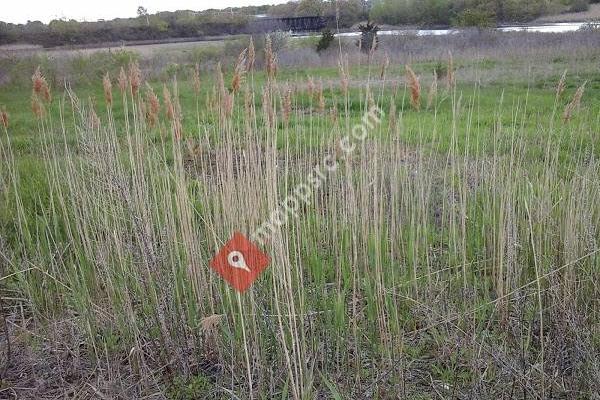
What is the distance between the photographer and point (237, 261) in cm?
150

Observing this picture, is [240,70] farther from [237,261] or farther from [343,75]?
[237,261]

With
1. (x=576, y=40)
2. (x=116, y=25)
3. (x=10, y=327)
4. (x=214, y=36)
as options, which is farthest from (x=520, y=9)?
(x=10, y=327)

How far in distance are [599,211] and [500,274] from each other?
72 centimetres

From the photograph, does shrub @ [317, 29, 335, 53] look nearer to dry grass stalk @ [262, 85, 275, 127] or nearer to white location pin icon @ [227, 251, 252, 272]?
dry grass stalk @ [262, 85, 275, 127]

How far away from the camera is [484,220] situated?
2.36 meters

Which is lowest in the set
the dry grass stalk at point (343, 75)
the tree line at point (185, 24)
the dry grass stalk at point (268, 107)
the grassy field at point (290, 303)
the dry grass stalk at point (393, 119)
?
the grassy field at point (290, 303)

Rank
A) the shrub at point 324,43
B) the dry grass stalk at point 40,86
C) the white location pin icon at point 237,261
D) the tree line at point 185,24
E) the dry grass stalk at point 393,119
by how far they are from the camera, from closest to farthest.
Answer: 1. the white location pin icon at point 237,261
2. the dry grass stalk at point 393,119
3. the dry grass stalk at point 40,86
4. the tree line at point 185,24
5. the shrub at point 324,43

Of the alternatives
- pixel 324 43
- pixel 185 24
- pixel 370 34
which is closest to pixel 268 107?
pixel 370 34

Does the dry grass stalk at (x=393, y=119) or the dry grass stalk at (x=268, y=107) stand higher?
the dry grass stalk at (x=268, y=107)

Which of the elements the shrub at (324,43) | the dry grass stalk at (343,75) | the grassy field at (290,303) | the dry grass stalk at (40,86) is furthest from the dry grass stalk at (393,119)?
the shrub at (324,43)

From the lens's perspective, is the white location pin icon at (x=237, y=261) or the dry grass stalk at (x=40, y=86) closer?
the white location pin icon at (x=237, y=261)

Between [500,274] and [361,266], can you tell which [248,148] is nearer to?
[361,266]

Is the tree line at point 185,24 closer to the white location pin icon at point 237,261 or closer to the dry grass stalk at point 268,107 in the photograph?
the dry grass stalk at point 268,107

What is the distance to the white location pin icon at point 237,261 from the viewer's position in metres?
1.50
